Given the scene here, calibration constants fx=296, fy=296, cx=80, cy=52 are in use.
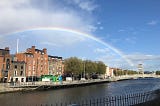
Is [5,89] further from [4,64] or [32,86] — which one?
[4,64]

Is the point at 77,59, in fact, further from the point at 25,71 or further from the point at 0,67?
the point at 0,67

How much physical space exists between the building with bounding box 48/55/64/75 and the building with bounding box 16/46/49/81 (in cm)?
445

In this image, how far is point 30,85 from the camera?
105 meters

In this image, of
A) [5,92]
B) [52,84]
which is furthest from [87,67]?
[5,92]

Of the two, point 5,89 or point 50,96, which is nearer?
point 50,96

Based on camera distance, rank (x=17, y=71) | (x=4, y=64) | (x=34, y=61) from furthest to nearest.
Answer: (x=34, y=61) < (x=17, y=71) < (x=4, y=64)

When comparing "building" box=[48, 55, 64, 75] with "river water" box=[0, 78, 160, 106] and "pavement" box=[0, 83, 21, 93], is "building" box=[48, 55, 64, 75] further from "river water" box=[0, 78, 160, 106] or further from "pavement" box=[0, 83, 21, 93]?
"pavement" box=[0, 83, 21, 93]

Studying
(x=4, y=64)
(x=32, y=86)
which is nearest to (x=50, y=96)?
(x=32, y=86)

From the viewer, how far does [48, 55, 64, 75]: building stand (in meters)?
153

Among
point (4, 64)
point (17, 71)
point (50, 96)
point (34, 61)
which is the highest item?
point (34, 61)

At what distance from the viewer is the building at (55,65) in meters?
153

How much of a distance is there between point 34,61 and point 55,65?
20.3m

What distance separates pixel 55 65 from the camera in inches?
6176

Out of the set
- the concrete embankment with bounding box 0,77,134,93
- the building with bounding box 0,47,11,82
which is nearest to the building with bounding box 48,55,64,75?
the concrete embankment with bounding box 0,77,134,93
